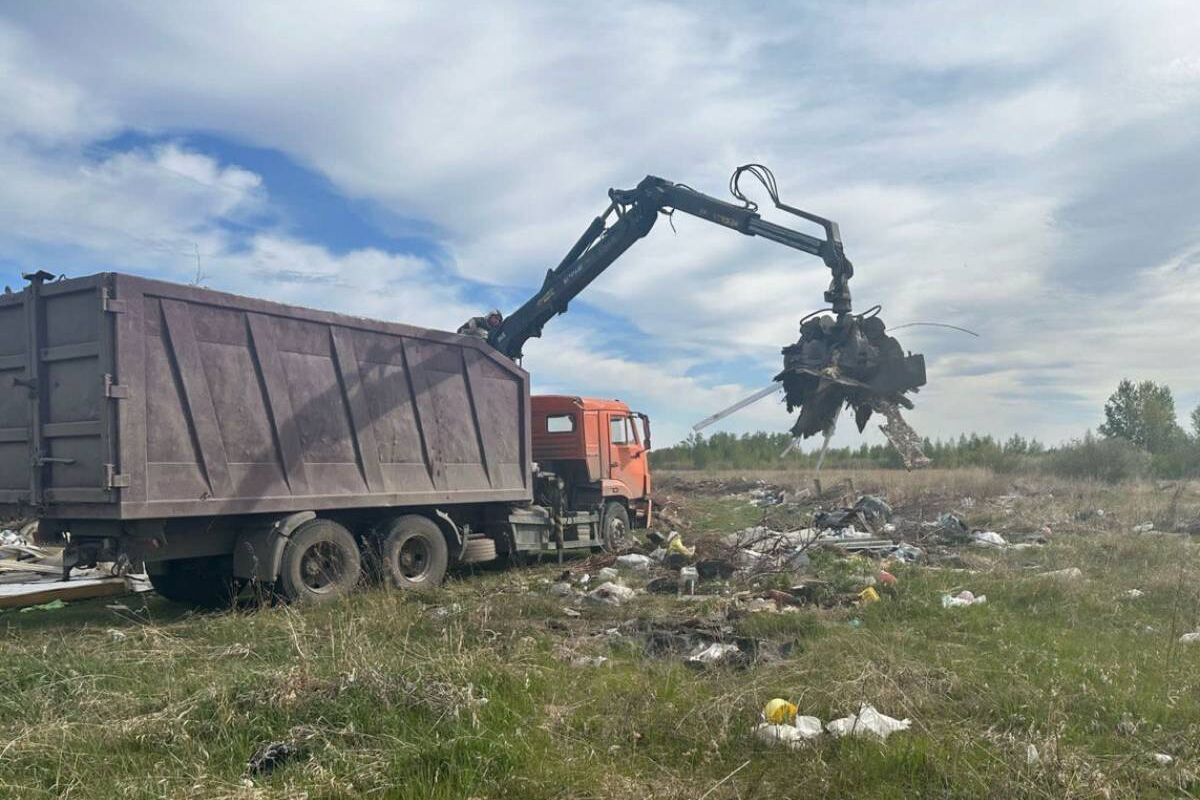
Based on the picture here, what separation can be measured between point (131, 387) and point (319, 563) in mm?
2478

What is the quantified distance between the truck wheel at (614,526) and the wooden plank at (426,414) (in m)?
3.85

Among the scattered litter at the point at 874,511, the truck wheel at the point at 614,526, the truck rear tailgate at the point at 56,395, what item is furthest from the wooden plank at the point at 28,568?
the scattered litter at the point at 874,511

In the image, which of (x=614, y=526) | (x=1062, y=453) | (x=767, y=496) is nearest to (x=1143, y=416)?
(x=1062, y=453)

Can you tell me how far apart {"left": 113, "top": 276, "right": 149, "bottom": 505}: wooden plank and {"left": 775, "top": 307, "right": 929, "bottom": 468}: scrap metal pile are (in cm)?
721

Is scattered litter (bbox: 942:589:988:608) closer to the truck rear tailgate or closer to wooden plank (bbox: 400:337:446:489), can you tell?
wooden plank (bbox: 400:337:446:489)

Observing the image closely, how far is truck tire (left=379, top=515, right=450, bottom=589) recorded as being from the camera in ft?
30.2

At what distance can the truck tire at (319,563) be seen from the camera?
8.21m

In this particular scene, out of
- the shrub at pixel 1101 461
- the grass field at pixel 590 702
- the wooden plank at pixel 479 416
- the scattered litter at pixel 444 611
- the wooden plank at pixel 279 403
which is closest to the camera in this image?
the grass field at pixel 590 702

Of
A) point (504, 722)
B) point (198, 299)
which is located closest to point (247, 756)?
point (504, 722)

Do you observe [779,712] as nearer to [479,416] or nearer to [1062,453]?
[479,416]

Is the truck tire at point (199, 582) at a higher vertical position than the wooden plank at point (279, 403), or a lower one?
lower

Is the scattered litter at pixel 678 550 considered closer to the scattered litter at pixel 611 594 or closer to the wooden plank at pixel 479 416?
the scattered litter at pixel 611 594

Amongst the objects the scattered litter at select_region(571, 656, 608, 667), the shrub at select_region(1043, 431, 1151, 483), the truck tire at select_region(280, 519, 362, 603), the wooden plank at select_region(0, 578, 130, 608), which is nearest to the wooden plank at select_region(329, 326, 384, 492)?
the truck tire at select_region(280, 519, 362, 603)

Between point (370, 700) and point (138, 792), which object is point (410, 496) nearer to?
point (370, 700)
